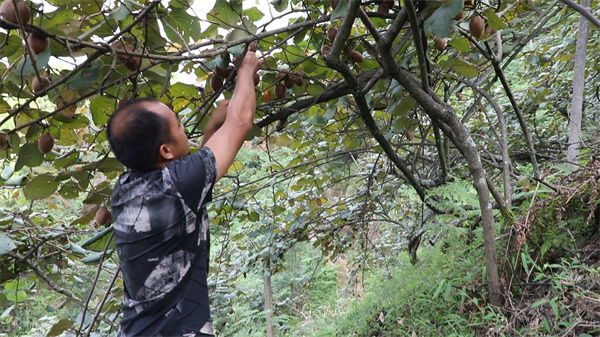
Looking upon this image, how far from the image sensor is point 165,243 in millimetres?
1438

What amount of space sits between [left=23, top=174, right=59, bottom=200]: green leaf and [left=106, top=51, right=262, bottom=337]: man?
61 centimetres

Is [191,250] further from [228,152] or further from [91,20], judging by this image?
[91,20]

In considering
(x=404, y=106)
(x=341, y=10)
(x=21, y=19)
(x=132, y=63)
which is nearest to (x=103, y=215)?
(x=132, y=63)

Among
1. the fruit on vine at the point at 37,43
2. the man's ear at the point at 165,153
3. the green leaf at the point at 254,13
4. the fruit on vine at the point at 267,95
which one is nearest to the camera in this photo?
the fruit on vine at the point at 37,43

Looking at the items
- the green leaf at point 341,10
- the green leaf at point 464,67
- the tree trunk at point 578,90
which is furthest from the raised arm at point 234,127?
the tree trunk at point 578,90

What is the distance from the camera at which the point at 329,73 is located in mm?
2449

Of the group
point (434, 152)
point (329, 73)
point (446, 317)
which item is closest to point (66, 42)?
point (329, 73)

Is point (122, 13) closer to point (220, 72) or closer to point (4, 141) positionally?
point (220, 72)

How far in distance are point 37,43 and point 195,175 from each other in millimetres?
554

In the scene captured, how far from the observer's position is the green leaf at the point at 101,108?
1.82 metres

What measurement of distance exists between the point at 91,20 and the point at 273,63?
762 mm

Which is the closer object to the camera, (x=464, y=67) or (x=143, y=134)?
(x=143, y=134)

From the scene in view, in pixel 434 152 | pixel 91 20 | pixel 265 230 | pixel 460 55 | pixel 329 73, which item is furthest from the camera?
pixel 434 152

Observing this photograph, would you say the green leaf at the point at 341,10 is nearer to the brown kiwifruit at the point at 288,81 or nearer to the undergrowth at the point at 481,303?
the brown kiwifruit at the point at 288,81
